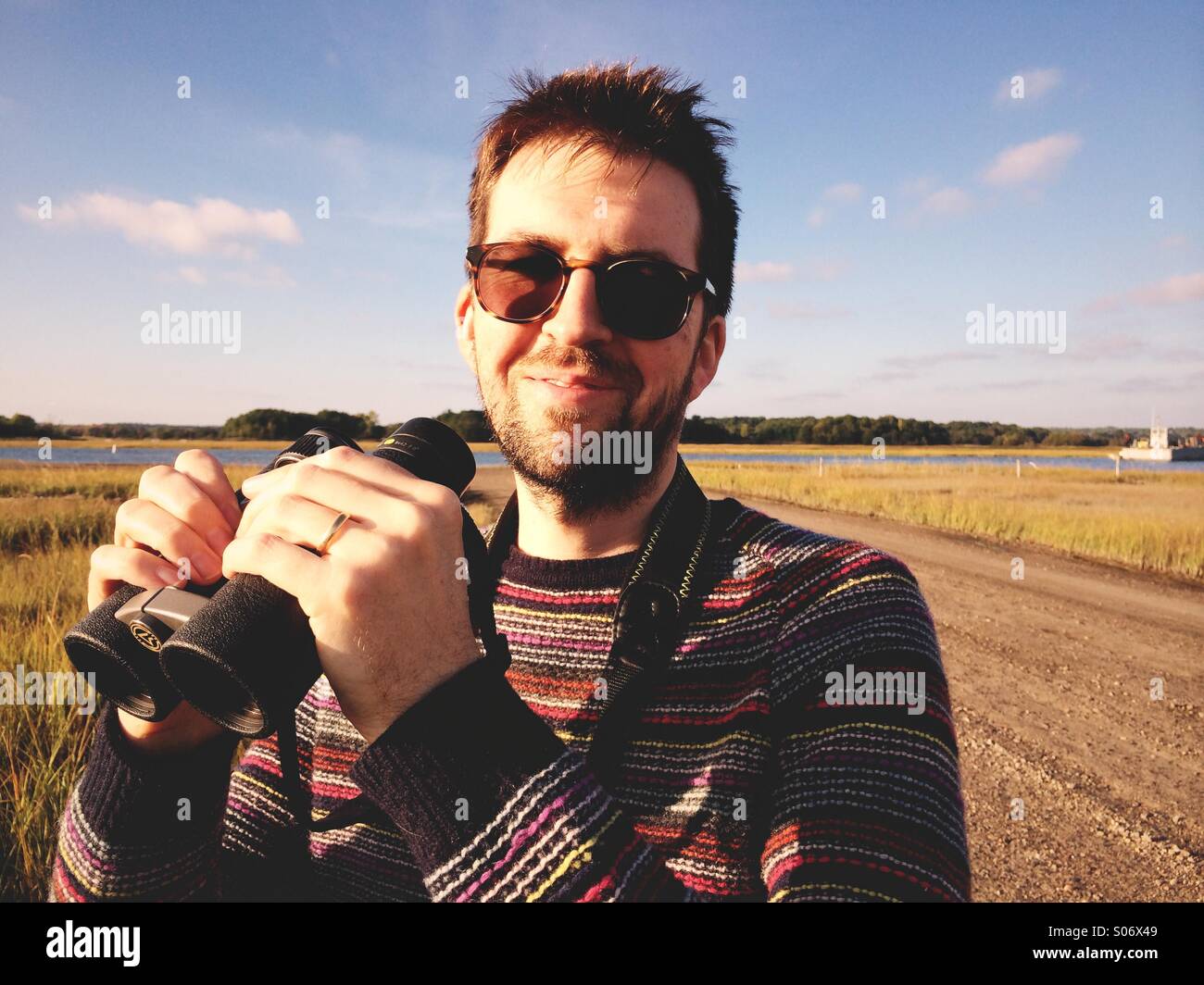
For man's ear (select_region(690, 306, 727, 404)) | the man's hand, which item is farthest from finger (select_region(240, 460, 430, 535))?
man's ear (select_region(690, 306, 727, 404))

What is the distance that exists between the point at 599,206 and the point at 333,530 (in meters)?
1.18

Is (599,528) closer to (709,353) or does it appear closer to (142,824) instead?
(709,353)

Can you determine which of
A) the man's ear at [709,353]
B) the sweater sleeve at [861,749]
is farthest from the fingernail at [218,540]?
the man's ear at [709,353]

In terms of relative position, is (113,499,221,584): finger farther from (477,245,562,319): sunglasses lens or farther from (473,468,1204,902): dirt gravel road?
(473,468,1204,902): dirt gravel road

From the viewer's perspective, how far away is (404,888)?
144 centimetres

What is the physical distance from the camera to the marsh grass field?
337cm

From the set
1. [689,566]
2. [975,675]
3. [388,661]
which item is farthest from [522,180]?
[975,675]

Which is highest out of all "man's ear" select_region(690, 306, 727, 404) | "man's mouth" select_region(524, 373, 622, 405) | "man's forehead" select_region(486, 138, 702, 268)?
"man's forehead" select_region(486, 138, 702, 268)

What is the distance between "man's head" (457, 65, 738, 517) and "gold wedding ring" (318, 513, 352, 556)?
768 millimetres

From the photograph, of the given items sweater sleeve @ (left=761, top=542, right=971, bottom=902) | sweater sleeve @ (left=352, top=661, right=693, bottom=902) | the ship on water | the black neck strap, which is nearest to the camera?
sweater sleeve @ (left=352, top=661, right=693, bottom=902)

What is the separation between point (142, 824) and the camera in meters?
1.30

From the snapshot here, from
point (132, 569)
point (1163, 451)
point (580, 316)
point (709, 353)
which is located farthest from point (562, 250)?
point (1163, 451)

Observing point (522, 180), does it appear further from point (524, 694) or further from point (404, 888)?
point (404, 888)

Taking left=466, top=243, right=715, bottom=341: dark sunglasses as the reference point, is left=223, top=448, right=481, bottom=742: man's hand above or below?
below
